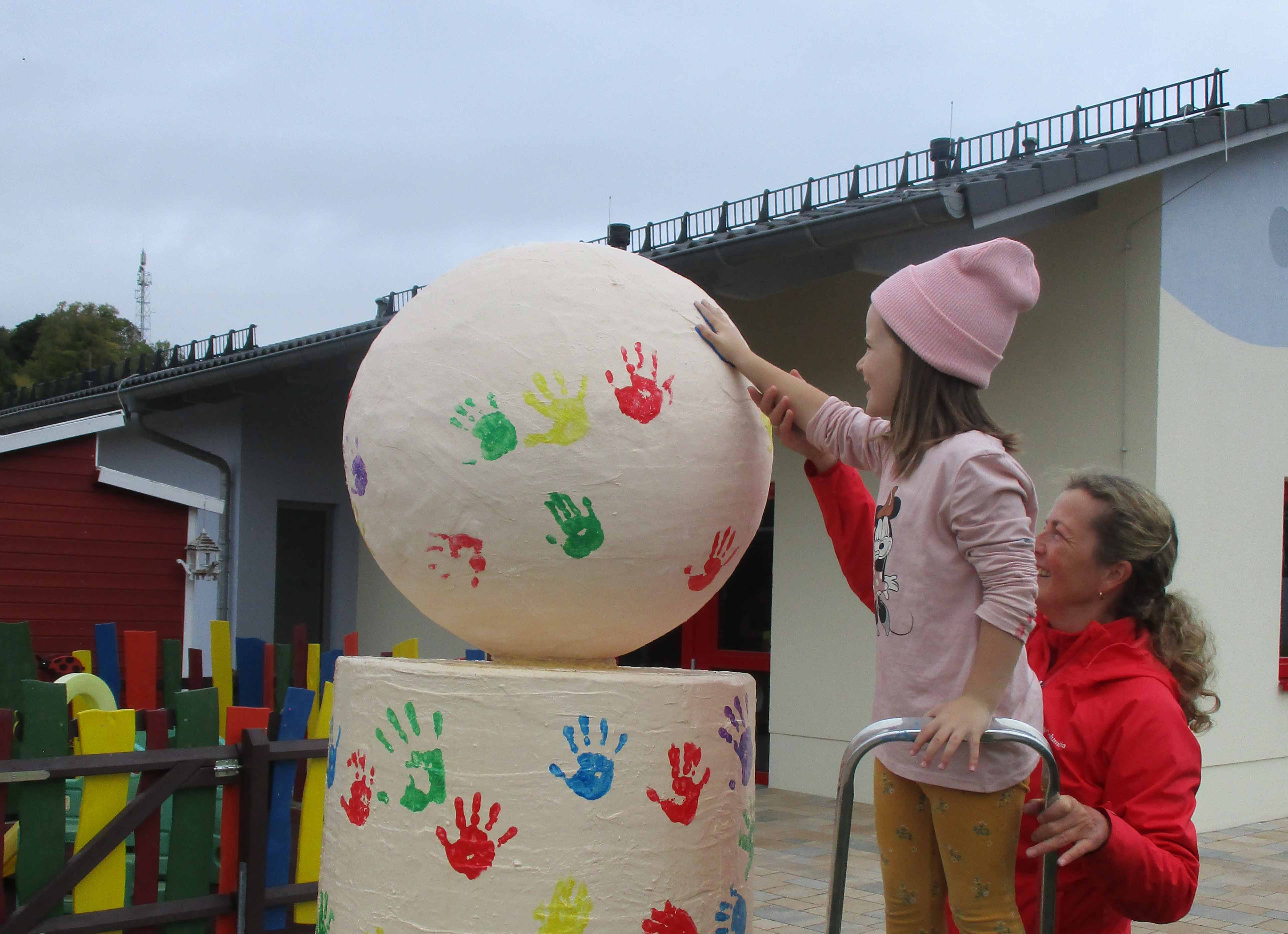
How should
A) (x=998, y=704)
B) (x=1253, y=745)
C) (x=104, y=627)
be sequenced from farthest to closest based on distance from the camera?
(x=1253, y=745), (x=104, y=627), (x=998, y=704)

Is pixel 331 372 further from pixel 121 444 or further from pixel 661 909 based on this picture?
pixel 661 909

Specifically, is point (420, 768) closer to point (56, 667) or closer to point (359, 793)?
point (359, 793)

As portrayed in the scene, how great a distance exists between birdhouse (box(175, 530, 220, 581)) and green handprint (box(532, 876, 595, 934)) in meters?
9.06

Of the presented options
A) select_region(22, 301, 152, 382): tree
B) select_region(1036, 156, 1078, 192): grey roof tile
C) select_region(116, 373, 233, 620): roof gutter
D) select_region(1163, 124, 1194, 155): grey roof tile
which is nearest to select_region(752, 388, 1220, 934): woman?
select_region(1036, 156, 1078, 192): grey roof tile

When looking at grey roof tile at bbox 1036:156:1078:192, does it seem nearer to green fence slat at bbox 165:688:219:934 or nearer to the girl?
the girl

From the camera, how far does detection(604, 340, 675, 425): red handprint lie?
2.05 metres

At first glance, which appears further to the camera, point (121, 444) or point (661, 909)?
point (121, 444)

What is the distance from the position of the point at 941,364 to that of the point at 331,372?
9.20 metres

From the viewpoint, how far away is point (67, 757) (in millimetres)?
3643

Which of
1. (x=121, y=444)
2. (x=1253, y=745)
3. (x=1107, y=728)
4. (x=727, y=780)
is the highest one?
(x=121, y=444)

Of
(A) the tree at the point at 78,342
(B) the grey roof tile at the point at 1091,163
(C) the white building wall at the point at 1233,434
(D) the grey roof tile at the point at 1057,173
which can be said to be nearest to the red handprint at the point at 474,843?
(D) the grey roof tile at the point at 1057,173

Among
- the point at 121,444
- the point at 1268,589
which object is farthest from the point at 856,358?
the point at 121,444

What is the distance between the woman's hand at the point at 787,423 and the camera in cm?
216

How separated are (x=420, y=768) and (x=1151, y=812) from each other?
1.24 metres
